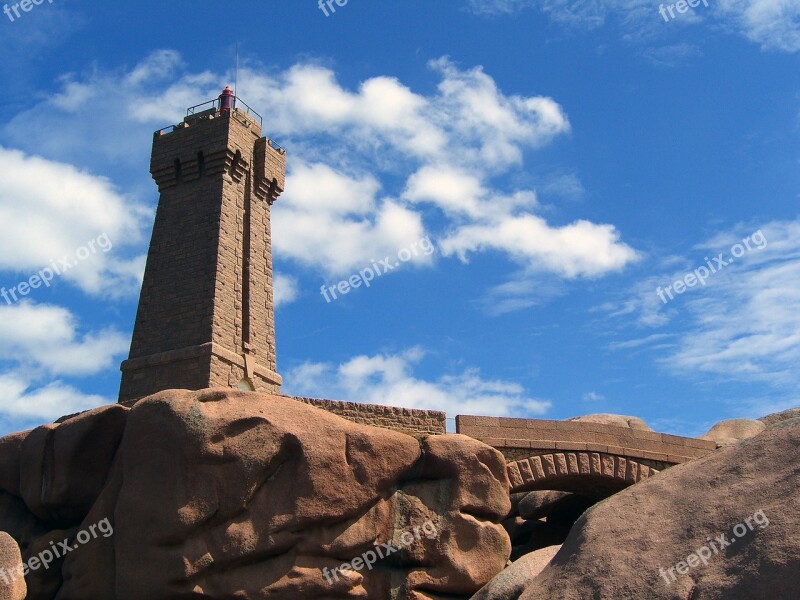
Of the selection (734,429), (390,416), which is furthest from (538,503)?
(734,429)

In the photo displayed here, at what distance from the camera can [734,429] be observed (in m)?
26.0

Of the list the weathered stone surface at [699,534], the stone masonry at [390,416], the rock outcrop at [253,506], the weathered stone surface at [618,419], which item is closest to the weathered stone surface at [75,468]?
the rock outcrop at [253,506]

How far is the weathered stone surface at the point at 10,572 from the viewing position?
11961 millimetres

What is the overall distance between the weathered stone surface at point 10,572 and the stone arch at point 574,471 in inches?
340

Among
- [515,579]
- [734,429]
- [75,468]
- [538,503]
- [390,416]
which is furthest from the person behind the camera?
[734,429]

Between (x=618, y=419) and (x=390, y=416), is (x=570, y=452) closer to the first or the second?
(x=390, y=416)

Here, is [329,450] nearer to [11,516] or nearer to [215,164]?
[11,516]

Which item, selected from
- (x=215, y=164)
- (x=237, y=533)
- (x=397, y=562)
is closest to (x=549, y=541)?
(x=397, y=562)

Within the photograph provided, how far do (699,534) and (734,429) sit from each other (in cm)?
1691

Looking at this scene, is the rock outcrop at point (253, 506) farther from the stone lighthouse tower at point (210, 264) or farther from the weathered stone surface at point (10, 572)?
the stone lighthouse tower at point (210, 264)

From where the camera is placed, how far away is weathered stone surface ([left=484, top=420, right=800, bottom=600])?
9.33 meters

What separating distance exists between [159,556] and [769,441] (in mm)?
8942

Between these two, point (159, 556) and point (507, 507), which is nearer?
point (159, 556)

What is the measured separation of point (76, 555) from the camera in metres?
15.2
